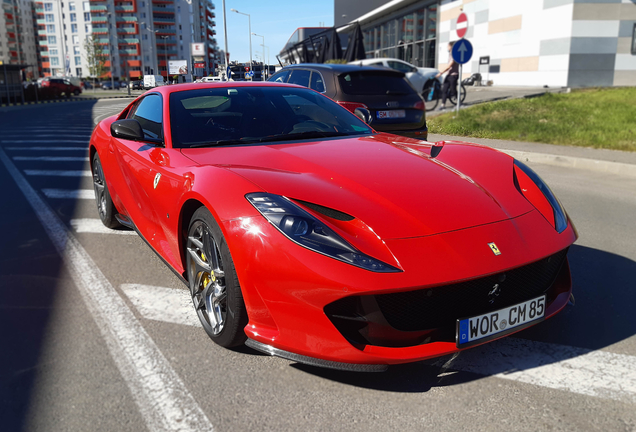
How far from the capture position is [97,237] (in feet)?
15.5

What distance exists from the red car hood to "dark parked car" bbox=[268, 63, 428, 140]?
4.72m

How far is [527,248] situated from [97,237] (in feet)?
12.1

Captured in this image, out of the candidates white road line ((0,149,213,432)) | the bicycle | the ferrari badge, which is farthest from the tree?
the ferrari badge

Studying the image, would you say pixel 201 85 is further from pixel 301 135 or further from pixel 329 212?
pixel 329 212

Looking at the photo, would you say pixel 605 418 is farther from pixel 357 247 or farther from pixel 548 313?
pixel 357 247

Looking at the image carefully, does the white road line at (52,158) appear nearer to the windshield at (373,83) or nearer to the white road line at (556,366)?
the windshield at (373,83)

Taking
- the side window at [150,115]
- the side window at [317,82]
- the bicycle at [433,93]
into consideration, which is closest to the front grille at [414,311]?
the side window at [150,115]

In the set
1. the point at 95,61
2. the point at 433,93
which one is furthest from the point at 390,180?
the point at 95,61

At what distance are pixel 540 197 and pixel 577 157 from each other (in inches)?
233

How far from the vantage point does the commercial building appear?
19562 millimetres

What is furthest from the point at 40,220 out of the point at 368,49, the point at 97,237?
the point at 368,49

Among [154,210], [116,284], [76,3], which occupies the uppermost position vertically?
[76,3]

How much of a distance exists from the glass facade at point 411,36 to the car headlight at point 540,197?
29.0 meters

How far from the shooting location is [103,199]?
16.2ft
